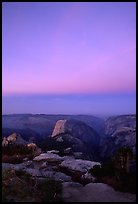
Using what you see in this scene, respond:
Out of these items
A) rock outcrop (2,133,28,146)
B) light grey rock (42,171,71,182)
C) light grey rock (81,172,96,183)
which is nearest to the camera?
light grey rock (81,172,96,183)

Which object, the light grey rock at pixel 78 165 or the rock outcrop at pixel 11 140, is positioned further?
the rock outcrop at pixel 11 140

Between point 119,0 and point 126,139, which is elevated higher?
point 119,0

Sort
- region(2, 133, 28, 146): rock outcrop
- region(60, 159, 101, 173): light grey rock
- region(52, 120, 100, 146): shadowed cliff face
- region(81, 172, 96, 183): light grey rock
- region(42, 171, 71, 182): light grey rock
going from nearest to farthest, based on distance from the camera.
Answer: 1. region(81, 172, 96, 183): light grey rock
2. region(42, 171, 71, 182): light grey rock
3. region(60, 159, 101, 173): light grey rock
4. region(2, 133, 28, 146): rock outcrop
5. region(52, 120, 100, 146): shadowed cliff face

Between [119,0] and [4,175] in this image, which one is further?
[4,175]

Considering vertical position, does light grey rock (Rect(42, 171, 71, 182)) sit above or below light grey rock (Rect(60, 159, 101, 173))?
above

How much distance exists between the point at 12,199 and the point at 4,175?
7.69 feet

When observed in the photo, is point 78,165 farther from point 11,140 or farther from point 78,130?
point 78,130

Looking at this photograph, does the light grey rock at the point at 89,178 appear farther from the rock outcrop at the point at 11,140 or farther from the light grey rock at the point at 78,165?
the rock outcrop at the point at 11,140

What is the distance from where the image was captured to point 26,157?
851 inches

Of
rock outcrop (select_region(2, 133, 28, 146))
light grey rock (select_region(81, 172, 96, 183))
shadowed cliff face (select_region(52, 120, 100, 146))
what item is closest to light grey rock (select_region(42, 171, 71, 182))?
light grey rock (select_region(81, 172, 96, 183))

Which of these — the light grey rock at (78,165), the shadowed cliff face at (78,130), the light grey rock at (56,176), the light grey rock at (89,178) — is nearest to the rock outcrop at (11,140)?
the light grey rock at (78,165)

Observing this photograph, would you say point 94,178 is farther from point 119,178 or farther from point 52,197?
point 52,197

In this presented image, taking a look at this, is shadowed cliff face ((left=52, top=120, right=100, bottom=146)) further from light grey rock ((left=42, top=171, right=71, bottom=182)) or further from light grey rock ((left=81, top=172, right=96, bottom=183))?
light grey rock ((left=81, top=172, right=96, bottom=183))

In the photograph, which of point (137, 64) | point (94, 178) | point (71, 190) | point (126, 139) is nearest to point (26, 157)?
point (94, 178)
